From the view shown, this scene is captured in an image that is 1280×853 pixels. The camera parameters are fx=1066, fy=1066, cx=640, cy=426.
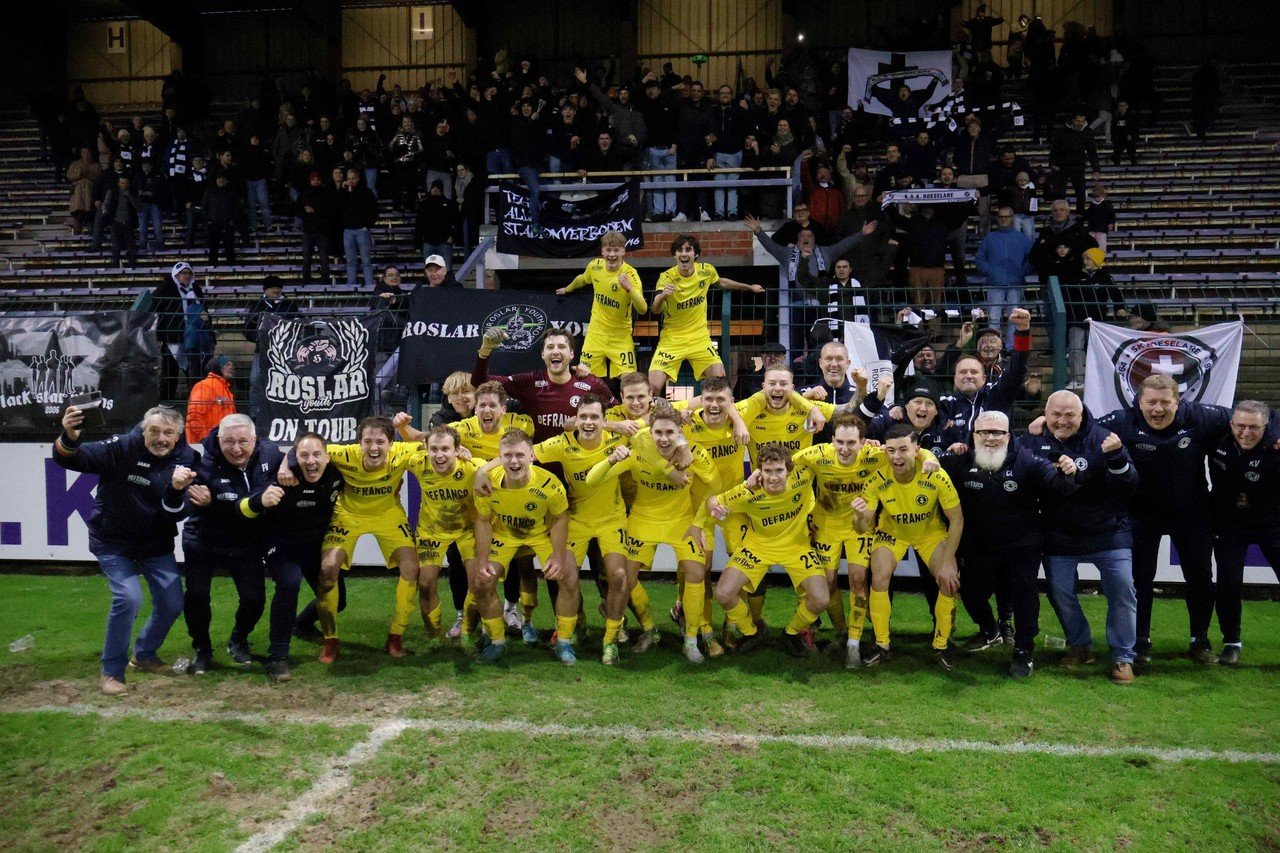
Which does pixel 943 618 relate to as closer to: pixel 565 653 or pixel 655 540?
pixel 655 540

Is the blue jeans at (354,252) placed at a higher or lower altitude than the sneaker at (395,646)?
higher

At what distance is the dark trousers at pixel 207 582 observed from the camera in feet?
26.9

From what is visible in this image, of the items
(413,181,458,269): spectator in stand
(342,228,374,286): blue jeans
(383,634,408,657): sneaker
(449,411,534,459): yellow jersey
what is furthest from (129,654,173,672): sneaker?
(342,228,374,286): blue jeans

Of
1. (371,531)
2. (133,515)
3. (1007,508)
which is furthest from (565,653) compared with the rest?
(1007,508)

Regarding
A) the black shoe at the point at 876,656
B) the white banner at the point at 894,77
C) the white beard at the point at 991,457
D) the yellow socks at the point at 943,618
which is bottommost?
the black shoe at the point at 876,656

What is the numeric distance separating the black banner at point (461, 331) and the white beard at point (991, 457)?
5.09 meters

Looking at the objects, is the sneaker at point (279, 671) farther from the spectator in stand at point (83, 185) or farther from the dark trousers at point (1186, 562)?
the spectator in stand at point (83, 185)

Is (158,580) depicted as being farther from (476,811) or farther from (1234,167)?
(1234,167)

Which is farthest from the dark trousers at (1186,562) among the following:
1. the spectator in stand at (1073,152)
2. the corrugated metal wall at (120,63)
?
the corrugated metal wall at (120,63)

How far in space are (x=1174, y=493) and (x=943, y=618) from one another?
6.90ft

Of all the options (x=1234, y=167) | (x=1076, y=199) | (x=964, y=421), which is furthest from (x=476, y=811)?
(x=1234, y=167)

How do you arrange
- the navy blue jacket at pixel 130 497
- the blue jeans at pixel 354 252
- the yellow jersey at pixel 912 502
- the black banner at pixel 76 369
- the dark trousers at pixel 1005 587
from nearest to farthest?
the navy blue jacket at pixel 130 497
the dark trousers at pixel 1005 587
the yellow jersey at pixel 912 502
the black banner at pixel 76 369
the blue jeans at pixel 354 252

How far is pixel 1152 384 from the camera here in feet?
27.7

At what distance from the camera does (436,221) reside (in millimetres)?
16578
